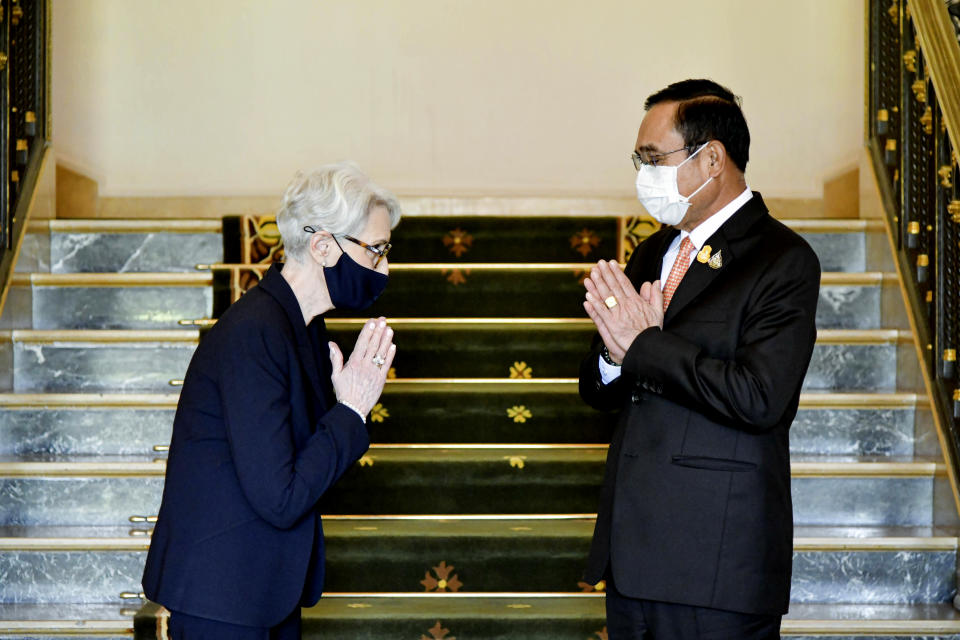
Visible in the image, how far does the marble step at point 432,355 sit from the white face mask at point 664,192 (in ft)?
6.74

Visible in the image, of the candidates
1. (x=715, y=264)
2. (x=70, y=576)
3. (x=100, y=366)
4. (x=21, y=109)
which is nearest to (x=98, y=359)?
→ (x=100, y=366)

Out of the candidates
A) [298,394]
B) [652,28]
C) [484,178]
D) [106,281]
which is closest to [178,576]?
[298,394]

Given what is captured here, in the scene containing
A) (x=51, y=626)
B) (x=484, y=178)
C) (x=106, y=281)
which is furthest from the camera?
(x=484, y=178)

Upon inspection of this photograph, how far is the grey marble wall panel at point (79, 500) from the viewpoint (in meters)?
3.64

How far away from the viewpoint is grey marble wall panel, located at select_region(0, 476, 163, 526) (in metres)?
3.64

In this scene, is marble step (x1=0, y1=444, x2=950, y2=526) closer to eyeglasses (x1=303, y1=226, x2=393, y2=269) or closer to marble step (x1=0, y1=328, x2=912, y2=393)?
marble step (x1=0, y1=328, x2=912, y2=393)

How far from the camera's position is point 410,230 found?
4.60 m

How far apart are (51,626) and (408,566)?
1.10 m

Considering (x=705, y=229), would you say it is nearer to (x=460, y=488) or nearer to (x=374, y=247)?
(x=374, y=247)

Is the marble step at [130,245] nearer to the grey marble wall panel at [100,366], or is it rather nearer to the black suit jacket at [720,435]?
the grey marble wall panel at [100,366]

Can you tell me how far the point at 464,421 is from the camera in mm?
3916

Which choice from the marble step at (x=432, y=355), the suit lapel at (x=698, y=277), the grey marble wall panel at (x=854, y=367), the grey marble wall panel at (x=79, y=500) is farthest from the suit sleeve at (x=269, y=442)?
the grey marble wall panel at (x=854, y=367)

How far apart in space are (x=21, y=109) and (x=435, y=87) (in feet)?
7.43

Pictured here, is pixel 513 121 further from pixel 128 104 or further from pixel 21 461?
pixel 21 461
